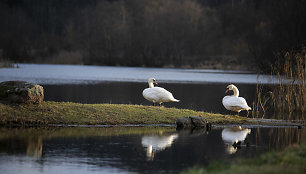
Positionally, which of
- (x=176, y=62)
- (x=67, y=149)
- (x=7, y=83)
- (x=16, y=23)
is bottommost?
(x=67, y=149)

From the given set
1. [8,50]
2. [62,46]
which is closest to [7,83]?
[8,50]

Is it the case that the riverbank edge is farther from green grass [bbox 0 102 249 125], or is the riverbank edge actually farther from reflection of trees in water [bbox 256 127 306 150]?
reflection of trees in water [bbox 256 127 306 150]

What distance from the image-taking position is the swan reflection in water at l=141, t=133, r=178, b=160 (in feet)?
44.6

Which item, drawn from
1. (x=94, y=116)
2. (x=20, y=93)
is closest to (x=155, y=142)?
(x=94, y=116)

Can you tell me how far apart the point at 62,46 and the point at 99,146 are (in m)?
96.7

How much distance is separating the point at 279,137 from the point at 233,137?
170 centimetres

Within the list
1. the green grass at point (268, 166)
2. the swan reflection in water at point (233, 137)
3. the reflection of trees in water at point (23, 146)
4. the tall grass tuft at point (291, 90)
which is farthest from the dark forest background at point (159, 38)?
the green grass at point (268, 166)

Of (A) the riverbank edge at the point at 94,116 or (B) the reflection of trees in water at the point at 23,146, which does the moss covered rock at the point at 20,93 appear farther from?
(B) the reflection of trees in water at the point at 23,146

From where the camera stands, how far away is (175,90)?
4000cm

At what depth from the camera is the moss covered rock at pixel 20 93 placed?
688 inches

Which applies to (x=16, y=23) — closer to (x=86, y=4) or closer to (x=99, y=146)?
(x=86, y=4)

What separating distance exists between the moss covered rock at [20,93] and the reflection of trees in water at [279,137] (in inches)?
298

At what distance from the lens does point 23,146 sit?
13797 mm

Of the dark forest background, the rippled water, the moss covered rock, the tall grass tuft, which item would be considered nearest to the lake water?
the moss covered rock
